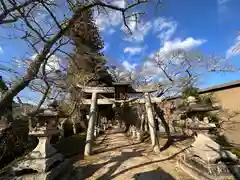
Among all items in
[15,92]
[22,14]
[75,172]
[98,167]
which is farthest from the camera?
[98,167]

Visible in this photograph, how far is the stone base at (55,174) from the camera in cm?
429

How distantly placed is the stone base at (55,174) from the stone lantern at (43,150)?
0.11 metres

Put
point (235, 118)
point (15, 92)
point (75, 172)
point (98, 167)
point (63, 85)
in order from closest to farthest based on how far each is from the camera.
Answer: point (15, 92), point (75, 172), point (98, 167), point (63, 85), point (235, 118)

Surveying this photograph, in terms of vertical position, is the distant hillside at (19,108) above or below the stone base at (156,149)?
above

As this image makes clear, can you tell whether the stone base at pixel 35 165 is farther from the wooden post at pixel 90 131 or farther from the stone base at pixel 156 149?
the stone base at pixel 156 149

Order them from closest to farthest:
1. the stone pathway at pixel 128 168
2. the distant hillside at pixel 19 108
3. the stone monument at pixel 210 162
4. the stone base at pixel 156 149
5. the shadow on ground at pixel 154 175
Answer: the stone monument at pixel 210 162
the shadow on ground at pixel 154 175
the stone pathway at pixel 128 168
the distant hillside at pixel 19 108
the stone base at pixel 156 149

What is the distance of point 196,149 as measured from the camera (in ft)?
15.4

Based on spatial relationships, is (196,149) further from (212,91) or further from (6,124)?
(212,91)

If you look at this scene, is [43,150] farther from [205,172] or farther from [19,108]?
[205,172]

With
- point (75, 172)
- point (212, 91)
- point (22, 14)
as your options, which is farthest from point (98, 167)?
point (212, 91)

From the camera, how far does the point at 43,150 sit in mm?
4723

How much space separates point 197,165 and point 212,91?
888 centimetres

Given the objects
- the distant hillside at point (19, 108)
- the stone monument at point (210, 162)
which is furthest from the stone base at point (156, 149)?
the distant hillside at point (19, 108)

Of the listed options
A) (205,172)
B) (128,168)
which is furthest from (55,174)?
(205,172)
